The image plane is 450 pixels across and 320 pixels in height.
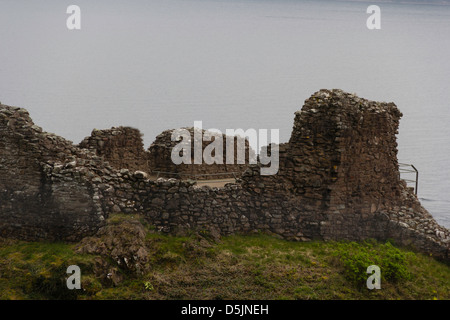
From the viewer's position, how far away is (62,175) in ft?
75.7

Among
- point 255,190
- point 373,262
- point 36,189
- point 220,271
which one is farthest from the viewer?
point 255,190

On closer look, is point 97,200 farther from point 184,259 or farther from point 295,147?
point 295,147

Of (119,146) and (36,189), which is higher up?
(119,146)

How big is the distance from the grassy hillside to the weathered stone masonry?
691 millimetres

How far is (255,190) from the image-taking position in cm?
2417

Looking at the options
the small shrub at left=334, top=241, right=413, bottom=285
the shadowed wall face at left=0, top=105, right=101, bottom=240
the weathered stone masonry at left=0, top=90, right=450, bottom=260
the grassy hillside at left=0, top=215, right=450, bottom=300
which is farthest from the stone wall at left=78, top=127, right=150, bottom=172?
the small shrub at left=334, top=241, right=413, bottom=285

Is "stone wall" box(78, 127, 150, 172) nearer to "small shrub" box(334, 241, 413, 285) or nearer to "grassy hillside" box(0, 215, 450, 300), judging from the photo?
"grassy hillside" box(0, 215, 450, 300)

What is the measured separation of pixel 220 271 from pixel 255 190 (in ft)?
12.0

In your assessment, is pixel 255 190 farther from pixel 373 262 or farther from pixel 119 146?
pixel 119 146

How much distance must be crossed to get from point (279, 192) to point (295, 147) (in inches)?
64.9

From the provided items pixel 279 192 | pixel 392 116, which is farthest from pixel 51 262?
pixel 392 116

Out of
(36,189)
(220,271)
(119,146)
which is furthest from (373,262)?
(119,146)

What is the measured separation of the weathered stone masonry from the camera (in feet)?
76.4

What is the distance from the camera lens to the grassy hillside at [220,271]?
20.8 m
